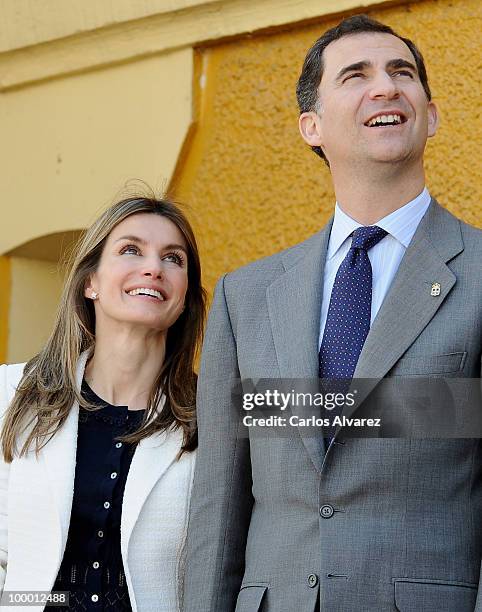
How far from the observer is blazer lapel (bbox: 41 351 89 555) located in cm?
329

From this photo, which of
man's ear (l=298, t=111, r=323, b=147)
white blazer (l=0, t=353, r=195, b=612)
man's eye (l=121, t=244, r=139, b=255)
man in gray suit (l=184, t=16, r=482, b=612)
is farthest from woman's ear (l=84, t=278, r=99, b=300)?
man's ear (l=298, t=111, r=323, b=147)

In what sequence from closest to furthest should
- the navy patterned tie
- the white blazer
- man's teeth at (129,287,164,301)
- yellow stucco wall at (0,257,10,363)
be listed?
1. the navy patterned tie
2. the white blazer
3. man's teeth at (129,287,164,301)
4. yellow stucco wall at (0,257,10,363)

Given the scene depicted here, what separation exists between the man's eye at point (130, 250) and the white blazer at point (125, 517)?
1.61ft

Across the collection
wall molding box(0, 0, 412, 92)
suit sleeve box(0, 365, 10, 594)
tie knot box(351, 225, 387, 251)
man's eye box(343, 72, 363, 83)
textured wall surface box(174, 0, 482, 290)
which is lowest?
suit sleeve box(0, 365, 10, 594)

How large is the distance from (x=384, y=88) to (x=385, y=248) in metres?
0.35

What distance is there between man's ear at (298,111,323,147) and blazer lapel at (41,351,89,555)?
89cm

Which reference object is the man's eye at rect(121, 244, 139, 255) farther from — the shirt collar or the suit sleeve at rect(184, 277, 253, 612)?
the shirt collar

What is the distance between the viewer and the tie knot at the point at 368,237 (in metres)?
2.96

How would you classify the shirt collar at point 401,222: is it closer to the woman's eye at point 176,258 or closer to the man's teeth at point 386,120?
the man's teeth at point 386,120

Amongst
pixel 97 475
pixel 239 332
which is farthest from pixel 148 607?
pixel 239 332

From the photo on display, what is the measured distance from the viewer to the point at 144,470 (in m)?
3.35

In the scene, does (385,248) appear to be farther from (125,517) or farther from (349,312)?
(125,517)

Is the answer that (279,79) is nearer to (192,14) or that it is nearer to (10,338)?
(192,14)

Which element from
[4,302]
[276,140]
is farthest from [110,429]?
[4,302]
